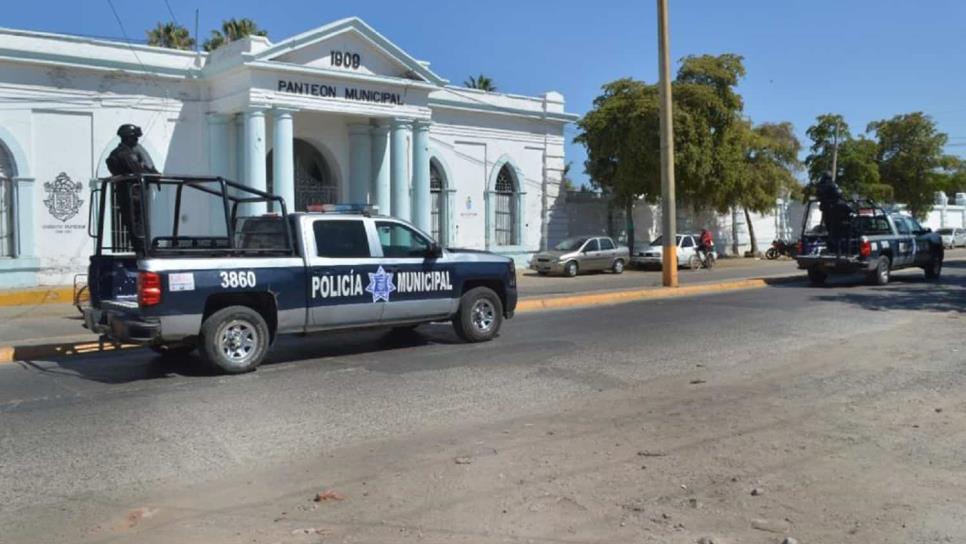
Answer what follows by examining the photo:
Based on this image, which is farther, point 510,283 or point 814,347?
point 510,283

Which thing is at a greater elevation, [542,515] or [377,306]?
[377,306]

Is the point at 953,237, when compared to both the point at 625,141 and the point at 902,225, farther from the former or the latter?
the point at 902,225

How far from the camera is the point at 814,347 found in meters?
10.8

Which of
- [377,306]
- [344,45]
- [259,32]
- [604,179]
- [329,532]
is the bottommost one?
[329,532]

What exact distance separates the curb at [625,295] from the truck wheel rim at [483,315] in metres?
4.33

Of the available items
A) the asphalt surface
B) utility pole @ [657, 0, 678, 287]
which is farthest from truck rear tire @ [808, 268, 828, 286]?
the asphalt surface

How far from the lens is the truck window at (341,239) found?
10065 millimetres

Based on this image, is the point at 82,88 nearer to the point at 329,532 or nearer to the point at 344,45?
the point at 344,45

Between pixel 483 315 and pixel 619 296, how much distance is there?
22.9 feet

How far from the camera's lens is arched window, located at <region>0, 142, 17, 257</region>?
20391mm

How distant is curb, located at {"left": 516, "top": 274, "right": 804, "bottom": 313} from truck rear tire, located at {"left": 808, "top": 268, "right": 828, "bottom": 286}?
3.55 ft

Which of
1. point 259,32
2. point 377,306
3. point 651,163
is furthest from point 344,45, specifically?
point 259,32

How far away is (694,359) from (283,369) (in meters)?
4.84

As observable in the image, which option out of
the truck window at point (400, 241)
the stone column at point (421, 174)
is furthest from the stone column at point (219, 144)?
the truck window at point (400, 241)
